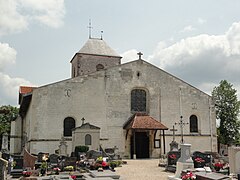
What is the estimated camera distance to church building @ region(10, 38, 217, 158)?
25.8 metres

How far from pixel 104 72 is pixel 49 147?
26.5ft

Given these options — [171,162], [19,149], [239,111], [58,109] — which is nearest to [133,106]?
[58,109]

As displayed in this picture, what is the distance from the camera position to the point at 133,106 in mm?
28844

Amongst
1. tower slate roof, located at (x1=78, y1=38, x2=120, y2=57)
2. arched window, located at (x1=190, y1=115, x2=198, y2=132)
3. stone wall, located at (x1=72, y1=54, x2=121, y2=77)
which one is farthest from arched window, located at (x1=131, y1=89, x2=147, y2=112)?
tower slate roof, located at (x1=78, y1=38, x2=120, y2=57)

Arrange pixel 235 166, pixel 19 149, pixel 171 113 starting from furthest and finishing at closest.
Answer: pixel 19 149 < pixel 171 113 < pixel 235 166

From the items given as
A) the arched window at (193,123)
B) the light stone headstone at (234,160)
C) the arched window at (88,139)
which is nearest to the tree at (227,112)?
the arched window at (193,123)

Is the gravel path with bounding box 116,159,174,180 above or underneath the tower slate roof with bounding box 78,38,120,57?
underneath

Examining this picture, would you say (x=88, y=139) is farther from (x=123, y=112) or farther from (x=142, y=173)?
(x=142, y=173)

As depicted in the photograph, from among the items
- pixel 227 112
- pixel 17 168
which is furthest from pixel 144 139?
pixel 227 112

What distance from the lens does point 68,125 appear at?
26.7 meters

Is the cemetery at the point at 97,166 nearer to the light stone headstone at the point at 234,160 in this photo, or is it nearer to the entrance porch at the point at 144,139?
the light stone headstone at the point at 234,160

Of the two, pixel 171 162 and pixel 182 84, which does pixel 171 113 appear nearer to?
pixel 182 84

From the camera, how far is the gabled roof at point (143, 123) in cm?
2633

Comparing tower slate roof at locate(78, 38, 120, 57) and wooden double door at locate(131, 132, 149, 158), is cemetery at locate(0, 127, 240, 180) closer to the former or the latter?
wooden double door at locate(131, 132, 149, 158)
